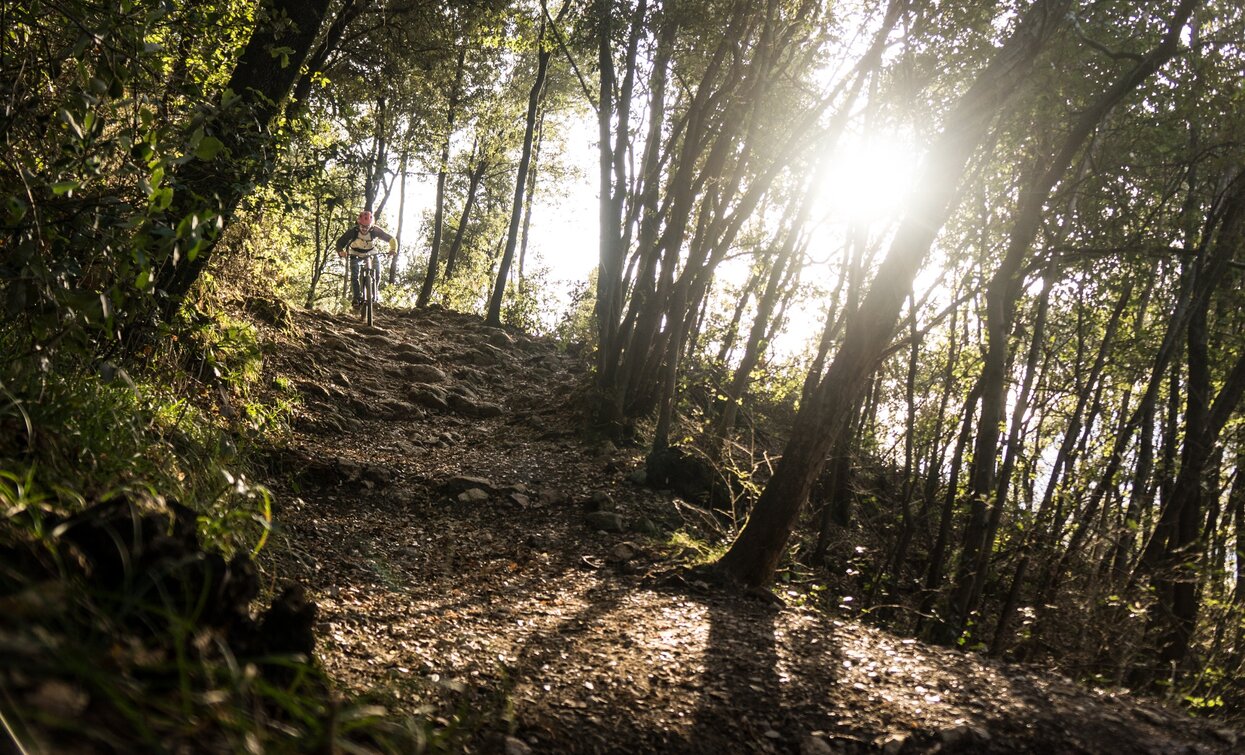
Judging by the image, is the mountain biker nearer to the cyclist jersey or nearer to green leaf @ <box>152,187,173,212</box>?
the cyclist jersey

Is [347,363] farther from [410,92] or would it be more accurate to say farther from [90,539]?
[90,539]

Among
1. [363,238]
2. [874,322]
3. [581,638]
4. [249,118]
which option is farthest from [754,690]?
[363,238]

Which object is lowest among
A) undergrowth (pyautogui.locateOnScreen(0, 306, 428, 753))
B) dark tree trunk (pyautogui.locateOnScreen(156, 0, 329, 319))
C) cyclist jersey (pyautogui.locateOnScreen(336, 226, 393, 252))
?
undergrowth (pyautogui.locateOnScreen(0, 306, 428, 753))

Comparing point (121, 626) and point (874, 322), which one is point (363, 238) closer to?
point (874, 322)

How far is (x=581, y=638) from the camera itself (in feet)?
13.1

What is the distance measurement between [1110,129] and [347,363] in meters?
10.1

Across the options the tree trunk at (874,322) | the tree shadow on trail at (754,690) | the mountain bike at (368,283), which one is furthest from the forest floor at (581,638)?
the mountain bike at (368,283)

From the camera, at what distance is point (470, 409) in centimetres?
1153

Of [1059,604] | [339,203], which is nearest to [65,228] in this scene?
[339,203]

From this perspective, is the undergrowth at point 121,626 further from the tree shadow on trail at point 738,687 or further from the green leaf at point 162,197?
the tree shadow on trail at point 738,687

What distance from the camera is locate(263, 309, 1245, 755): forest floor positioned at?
2908mm

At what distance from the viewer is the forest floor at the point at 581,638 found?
291cm

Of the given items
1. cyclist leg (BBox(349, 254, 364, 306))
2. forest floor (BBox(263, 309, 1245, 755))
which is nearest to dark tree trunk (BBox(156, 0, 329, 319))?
forest floor (BBox(263, 309, 1245, 755))

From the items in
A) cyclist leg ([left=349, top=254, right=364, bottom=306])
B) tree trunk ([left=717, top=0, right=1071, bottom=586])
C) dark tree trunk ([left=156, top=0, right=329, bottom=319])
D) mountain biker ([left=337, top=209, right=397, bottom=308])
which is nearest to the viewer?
dark tree trunk ([left=156, top=0, right=329, bottom=319])
